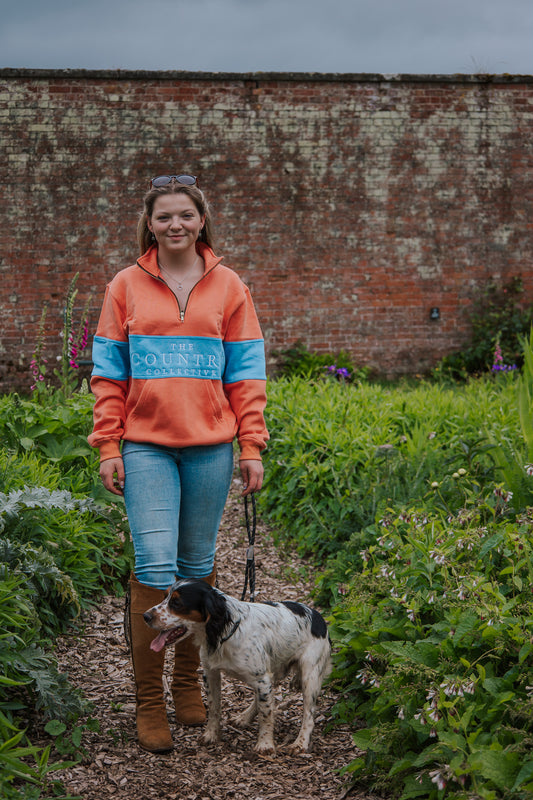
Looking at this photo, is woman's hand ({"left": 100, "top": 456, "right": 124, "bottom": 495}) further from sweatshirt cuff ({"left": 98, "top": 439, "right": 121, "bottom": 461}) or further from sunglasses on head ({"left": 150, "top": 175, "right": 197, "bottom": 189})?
sunglasses on head ({"left": 150, "top": 175, "right": 197, "bottom": 189})

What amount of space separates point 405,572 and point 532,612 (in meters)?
0.59

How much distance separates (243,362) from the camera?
2.87 meters

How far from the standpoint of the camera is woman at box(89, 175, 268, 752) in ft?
8.73

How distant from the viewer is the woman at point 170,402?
2.66m

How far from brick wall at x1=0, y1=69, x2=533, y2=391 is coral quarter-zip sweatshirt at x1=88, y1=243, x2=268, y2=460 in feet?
24.5

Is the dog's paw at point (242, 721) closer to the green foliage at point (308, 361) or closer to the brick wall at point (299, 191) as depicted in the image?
the green foliage at point (308, 361)

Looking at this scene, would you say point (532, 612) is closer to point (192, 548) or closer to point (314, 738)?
point (314, 738)

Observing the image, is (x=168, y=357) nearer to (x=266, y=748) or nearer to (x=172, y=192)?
(x=172, y=192)

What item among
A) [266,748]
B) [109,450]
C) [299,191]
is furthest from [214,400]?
[299,191]

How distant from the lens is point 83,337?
259 inches

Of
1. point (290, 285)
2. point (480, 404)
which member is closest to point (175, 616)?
point (480, 404)

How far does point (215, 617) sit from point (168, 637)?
169 millimetres

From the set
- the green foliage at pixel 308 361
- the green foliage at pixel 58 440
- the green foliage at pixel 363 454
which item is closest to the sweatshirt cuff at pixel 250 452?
the green foliage at pixel 363 454

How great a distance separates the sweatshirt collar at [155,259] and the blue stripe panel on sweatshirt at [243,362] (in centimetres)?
31
